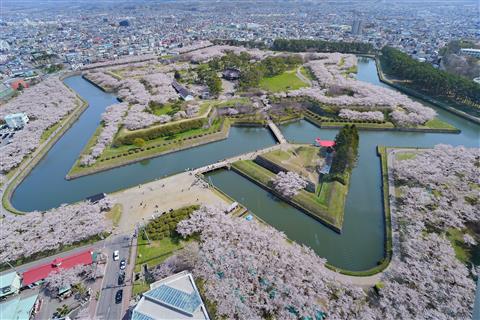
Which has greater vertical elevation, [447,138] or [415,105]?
[415,105]

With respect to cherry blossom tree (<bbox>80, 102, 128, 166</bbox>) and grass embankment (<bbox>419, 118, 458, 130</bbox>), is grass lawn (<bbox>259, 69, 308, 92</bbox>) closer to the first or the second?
grass embankment (<bbox>419, 118, 458, 130</bbox>)

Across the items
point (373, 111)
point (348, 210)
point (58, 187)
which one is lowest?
point (58, 187)

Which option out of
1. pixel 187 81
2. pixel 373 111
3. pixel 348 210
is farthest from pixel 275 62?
pixel 348 210

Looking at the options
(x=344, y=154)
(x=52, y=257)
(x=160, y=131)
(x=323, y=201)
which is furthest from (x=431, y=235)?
(x=160, y=131)

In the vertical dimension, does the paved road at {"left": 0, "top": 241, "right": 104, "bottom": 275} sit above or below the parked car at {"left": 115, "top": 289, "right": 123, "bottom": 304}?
below

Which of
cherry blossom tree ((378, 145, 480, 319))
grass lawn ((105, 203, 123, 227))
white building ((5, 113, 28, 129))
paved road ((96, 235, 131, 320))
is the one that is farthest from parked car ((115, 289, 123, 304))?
white building ((5, 113, 28, 129))

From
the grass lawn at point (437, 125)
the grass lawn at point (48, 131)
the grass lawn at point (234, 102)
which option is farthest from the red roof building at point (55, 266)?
the grass lawn at point (437, 125)

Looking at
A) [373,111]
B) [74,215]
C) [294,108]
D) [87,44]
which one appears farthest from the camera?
[87,44]

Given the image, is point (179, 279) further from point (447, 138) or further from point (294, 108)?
point (447, 138)
